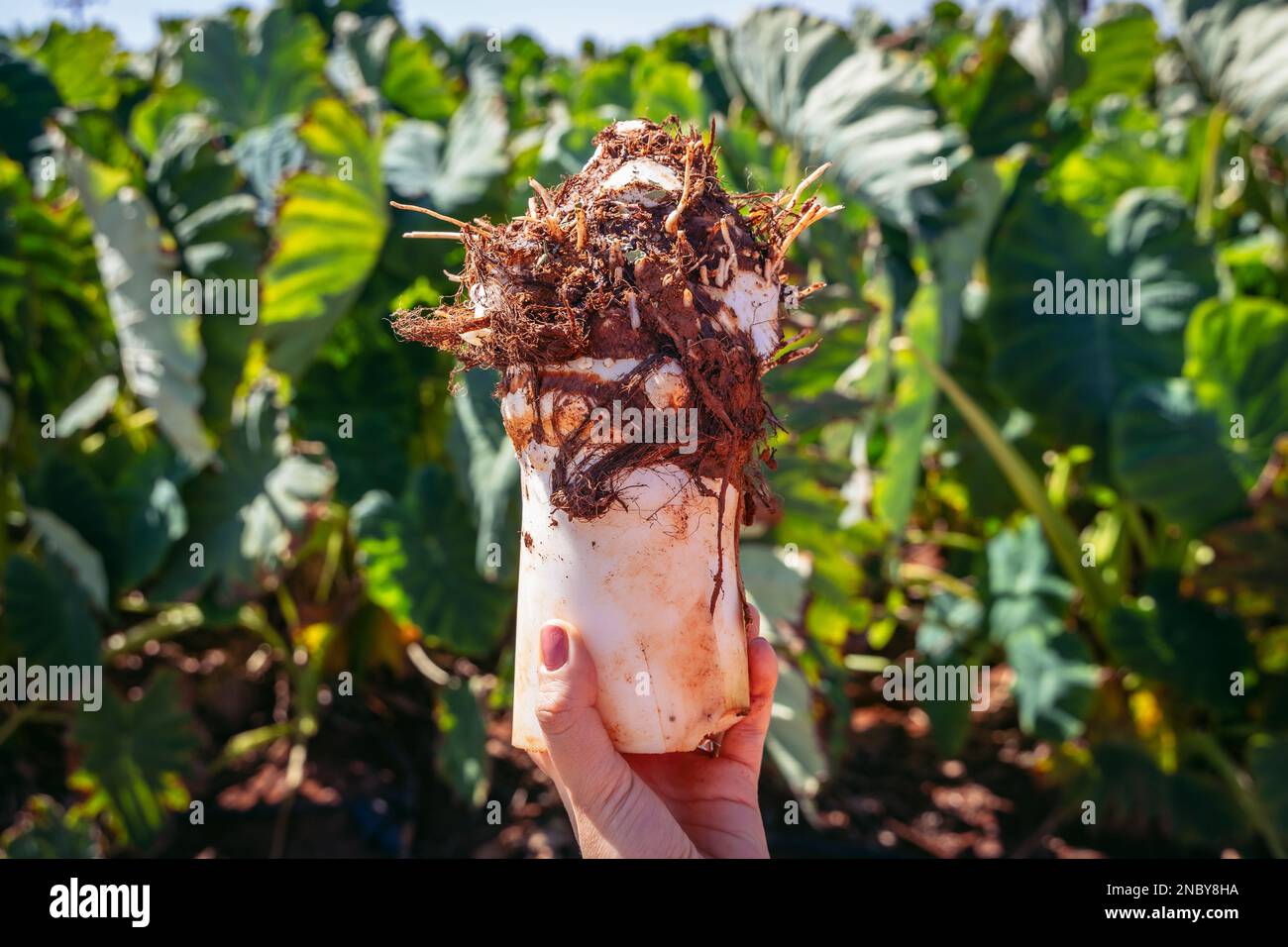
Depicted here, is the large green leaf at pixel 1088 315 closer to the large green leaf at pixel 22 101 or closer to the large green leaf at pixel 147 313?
the large green leaf at pixel 147 313

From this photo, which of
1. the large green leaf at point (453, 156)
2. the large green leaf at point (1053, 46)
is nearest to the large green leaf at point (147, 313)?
the large green leaf at point (453, 156)

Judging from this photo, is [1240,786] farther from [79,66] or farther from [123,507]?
[79,66]

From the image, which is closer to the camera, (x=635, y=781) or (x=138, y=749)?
(x=635, y=781)

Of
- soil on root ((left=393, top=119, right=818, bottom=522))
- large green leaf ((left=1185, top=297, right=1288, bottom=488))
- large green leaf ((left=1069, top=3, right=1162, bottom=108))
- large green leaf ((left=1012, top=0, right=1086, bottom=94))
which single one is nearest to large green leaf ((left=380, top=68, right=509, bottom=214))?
soil on root ((left=393, top=119, right=818, bottom=522))

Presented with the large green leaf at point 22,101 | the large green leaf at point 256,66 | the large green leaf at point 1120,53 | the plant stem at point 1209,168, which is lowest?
the plant stem at point 1209,168

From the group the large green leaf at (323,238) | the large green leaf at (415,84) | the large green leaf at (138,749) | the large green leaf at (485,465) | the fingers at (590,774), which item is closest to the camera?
the fingers at (590,774)

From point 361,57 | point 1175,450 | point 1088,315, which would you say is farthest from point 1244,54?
point 361,57

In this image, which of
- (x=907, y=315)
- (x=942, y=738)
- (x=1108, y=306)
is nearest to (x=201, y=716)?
(x=942, y=738)

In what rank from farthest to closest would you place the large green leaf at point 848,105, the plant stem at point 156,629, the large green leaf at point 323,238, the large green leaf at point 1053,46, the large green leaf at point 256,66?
the large green leaf at point 1053,46 → the large green leaf at point 256,66 → the plant stem at point 156,629 → the large green leaf at point 323,238 → the large green leaf at point 848,105
